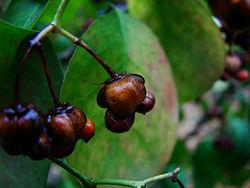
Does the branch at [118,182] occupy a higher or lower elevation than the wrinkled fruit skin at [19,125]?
lower

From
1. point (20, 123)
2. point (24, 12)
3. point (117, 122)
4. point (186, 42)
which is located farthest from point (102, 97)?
point (186, 42)

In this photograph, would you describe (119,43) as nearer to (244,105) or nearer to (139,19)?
(139,19)

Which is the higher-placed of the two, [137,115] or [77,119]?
[77,119]

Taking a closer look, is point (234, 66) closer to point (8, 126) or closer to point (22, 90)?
point (22, 90)

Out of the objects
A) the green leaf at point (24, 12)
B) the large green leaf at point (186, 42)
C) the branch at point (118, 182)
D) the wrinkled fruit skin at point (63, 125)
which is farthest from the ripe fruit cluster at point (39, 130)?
the large green leaf at point (186, 42)

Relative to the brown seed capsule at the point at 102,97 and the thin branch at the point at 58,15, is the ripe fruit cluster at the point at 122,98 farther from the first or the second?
the thin branch at the point at 58,15

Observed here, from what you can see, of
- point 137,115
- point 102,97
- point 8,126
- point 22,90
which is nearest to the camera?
point 8,126

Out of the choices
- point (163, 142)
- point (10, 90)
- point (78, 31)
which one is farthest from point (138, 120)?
point (78, 31)
